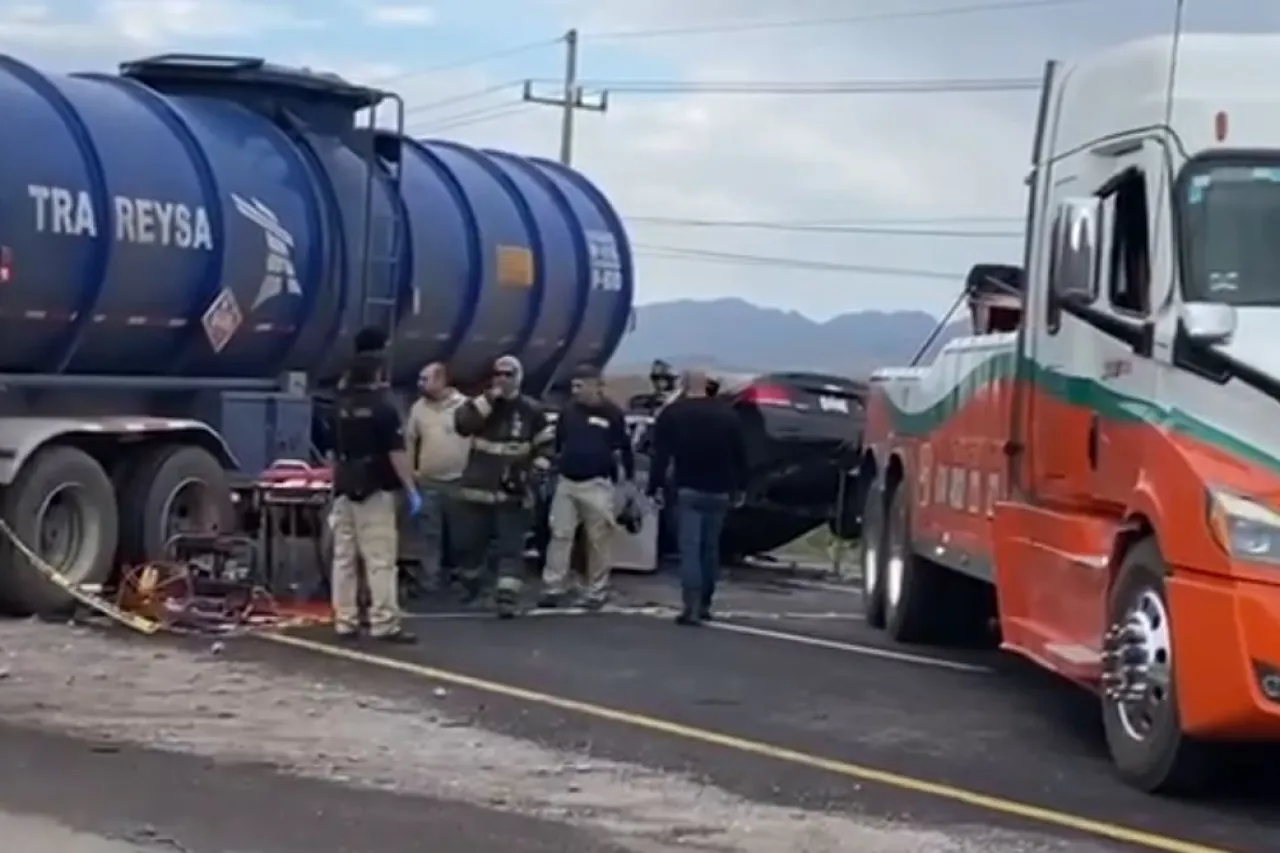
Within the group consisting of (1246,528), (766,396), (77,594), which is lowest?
(77,594)

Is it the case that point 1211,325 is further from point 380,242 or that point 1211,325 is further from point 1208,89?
point 380,242

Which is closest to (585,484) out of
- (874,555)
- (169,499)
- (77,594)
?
(874,555)

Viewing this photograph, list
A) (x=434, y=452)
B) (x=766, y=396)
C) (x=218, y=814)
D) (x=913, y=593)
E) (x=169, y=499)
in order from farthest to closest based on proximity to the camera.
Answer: (x=766, y=396) → (x=434, y=452) → (x=169, y=499) → (x=913, y=593) → (x=218, y=814)

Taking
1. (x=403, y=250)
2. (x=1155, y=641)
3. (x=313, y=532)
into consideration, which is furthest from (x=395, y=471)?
(x=1155, y=641)

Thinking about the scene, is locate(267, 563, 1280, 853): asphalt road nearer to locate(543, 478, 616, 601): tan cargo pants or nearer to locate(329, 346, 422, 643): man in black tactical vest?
locate(329, 346, 422, 643): man in black tactical vest

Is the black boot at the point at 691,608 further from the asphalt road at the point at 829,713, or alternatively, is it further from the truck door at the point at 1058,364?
the truck door at the point at 1058,364

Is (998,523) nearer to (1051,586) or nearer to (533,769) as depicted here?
(1051,586)

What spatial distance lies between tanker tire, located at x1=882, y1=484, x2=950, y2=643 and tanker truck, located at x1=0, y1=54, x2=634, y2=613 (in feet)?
14.3

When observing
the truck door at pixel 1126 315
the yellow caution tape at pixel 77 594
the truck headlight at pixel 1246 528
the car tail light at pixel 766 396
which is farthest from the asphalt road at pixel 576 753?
the car tail light at pixel 766 396

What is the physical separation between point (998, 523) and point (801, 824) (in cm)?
377

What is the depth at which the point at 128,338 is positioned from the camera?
1684 centimetres

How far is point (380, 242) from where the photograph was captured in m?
18.8

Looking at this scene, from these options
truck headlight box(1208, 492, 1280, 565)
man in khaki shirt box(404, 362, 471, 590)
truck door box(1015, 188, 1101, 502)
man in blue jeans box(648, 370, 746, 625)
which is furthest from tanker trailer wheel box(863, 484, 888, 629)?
truck headlight box(1208, 492, 1280, 565)

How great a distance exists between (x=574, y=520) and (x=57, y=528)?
12.3ft
